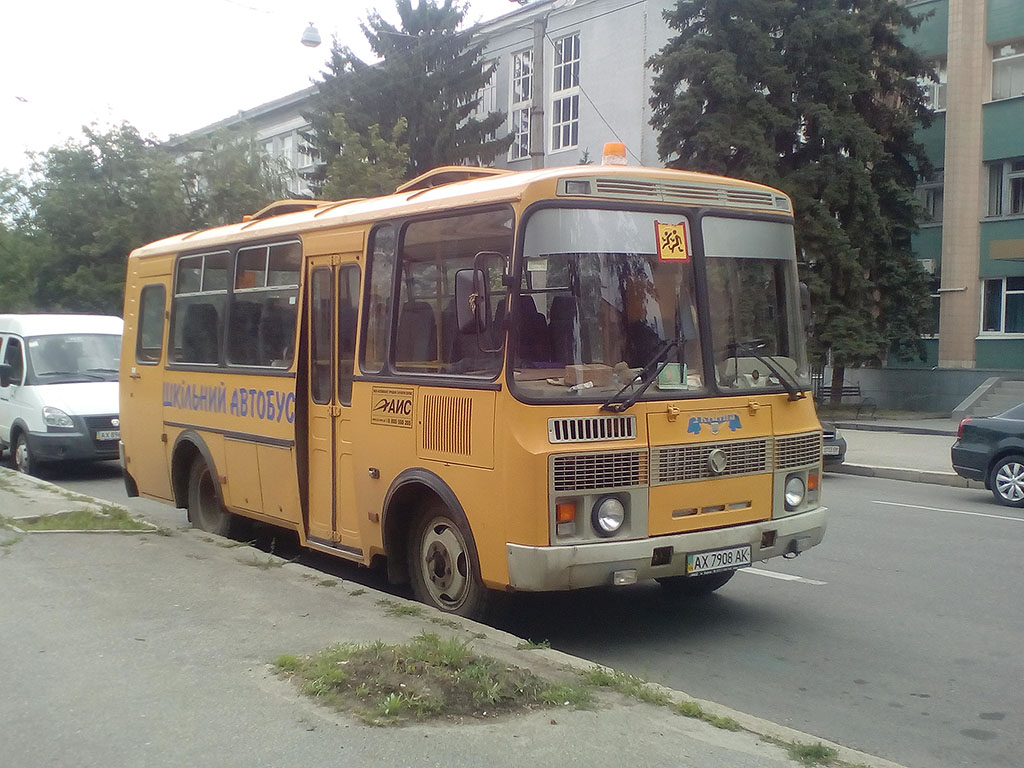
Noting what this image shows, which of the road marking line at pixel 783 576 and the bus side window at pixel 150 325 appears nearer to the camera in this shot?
the road marking line at pixel 783 576

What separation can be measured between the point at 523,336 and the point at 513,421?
0.49m

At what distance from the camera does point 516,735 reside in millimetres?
4551

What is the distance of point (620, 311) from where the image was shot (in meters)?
6.29

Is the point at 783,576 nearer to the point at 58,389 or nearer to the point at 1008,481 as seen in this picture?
the point at 1008,481

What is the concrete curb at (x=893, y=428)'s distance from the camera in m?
25.1

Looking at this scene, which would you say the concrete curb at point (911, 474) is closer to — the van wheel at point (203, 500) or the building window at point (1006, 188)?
the van wheel at point (203, 500)

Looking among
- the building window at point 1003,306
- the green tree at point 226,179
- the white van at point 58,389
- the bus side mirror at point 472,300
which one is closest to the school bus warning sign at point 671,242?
the bus side mirror at point 472,300

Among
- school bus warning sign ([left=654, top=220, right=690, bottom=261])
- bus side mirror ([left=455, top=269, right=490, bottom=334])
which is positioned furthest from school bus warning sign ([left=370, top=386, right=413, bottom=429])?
school bus warning sign ([left=654, top=220, right=690, bottom=261])

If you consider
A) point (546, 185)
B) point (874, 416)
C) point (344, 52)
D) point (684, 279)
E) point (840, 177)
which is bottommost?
point (874, 416)

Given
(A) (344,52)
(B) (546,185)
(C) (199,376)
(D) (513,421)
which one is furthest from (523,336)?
(A) (344,52)

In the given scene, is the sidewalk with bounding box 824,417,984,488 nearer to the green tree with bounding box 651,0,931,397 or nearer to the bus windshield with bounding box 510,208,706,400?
the green tree with bounding box 651,0,931,397

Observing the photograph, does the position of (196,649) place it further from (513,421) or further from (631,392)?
(631,392)

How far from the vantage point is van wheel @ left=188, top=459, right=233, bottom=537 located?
10164 millimetres

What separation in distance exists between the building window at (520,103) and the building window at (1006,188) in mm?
→ 16048
